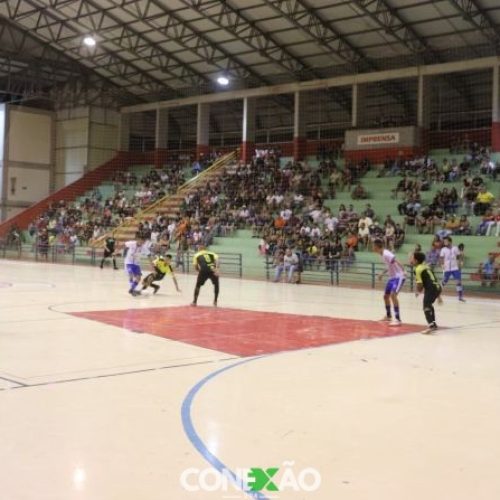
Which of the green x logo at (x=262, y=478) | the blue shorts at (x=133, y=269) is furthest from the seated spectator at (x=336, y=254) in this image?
the green x logo at (x=262, y=478)

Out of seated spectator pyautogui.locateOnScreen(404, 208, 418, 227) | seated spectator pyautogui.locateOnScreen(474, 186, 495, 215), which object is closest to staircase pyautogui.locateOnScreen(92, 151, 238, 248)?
seated spectator pyautogui.locateOnScreen(404, 208, 418, 227)

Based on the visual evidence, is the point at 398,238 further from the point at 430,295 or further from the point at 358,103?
the point at 430,295

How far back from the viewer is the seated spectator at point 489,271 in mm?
22492

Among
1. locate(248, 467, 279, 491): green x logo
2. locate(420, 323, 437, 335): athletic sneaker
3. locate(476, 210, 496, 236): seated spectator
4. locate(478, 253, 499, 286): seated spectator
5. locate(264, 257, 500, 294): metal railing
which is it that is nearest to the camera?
locate(248, 467, 279, 491): green x logo

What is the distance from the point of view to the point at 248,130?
39.6 metres

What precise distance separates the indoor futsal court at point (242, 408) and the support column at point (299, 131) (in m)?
25.6

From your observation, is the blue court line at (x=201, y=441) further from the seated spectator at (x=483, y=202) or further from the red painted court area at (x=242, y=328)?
the seated spectator at (x=483, y=202)

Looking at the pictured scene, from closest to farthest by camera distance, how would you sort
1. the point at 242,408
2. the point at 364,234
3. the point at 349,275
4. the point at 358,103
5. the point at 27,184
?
the point at 242,408 → the point at 349,275 → the point at 364,234 → the point at 358,103 → the point at 27,184

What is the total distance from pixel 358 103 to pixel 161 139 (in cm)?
1444

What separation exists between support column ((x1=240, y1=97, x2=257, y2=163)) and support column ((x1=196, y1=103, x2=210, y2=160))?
121 inches

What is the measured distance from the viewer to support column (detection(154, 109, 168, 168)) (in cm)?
4372

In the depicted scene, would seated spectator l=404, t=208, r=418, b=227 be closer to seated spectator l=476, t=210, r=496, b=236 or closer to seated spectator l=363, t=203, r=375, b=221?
seated spectator l=363, t=203, r=375, b=221

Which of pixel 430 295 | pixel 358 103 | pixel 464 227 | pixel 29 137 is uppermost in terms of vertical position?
pixel 358 103

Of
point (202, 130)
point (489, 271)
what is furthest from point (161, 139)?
point (489, 271)
